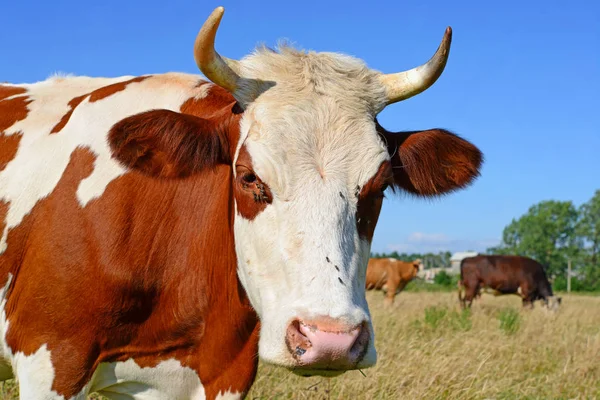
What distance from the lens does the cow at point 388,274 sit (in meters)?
29.7

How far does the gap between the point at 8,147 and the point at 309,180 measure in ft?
7.63

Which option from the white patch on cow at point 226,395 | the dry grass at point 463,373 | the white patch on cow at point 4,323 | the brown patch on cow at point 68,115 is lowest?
the dry grass at point 463,373

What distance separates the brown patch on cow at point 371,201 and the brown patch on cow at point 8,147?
2398 millimetres

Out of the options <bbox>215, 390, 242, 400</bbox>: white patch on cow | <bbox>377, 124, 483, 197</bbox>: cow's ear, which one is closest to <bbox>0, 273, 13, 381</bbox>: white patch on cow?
<bbox>215, 390, 242, 400</bbox>: white patch on cow

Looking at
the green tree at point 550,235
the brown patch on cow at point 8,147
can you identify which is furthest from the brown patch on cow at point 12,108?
the green tree at point 550,235

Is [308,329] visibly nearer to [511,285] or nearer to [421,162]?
[421,162]

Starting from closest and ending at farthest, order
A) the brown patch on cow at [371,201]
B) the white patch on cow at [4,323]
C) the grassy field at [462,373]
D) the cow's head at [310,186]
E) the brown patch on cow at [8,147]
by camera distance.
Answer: the cow's head at [310,186] < the brown patch on cow at [371,201] < the white patch on cow at [4,323] < the brown patch on cow at [8,147] < the grassy field at [462,373]

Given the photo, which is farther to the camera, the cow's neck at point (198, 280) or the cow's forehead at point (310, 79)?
the cow's neck at point (198, 280)

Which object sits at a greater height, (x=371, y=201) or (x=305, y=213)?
(x=371, y=201)

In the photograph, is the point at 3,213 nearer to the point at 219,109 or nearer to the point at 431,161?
the point at 219,109

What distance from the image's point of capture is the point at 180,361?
4.02 m

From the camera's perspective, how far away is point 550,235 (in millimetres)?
97062

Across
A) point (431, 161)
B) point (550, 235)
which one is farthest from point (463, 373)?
point (550, 235)

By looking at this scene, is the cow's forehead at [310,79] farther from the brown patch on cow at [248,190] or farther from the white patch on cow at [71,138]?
the white patch on cow at [71,138]
